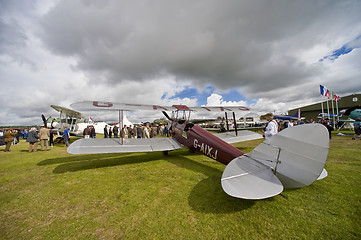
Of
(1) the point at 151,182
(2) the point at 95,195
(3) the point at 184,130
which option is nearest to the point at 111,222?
(2) the point at 95,195

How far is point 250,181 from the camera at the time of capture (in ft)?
7.07

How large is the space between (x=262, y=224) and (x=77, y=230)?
2846mm

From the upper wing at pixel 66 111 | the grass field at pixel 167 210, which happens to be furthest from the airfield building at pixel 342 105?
the upper wing at pixel 66 111

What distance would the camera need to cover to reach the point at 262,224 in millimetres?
2086

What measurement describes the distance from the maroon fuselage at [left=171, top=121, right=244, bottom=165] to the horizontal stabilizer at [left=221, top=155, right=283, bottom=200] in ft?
3.67

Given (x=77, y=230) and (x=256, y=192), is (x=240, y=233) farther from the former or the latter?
(x=77, y=230)

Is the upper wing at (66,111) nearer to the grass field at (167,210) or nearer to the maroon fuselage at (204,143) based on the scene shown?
the grass field at (167,210)

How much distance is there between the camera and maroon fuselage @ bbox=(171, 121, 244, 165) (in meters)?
3.83

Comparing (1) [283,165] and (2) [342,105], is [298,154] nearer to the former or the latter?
(1) [283,165]

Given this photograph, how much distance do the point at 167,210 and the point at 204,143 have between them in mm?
2545

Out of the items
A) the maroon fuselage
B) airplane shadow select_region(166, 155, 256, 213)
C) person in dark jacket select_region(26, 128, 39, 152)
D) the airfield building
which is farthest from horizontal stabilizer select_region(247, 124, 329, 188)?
the airfield building

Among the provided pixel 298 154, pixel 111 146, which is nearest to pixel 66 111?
pixel 111 146

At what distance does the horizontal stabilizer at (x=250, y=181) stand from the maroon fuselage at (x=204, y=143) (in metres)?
1.12

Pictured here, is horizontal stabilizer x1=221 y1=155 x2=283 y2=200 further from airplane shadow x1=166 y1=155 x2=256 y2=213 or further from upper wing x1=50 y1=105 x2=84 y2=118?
upper wing x1=50 y1=105 x2=84 y2=118
